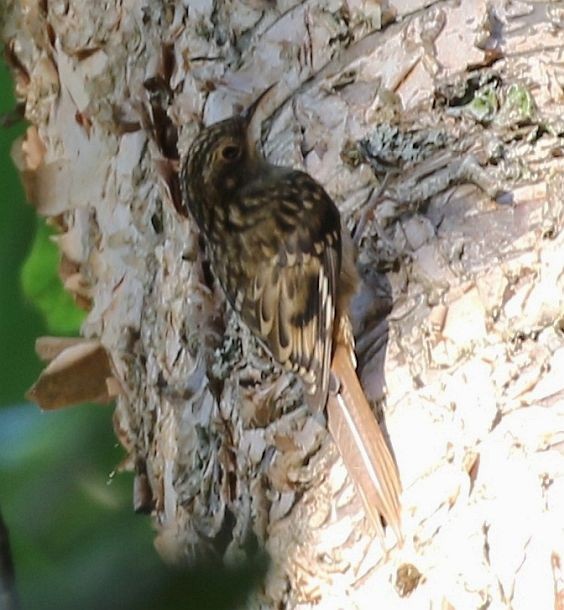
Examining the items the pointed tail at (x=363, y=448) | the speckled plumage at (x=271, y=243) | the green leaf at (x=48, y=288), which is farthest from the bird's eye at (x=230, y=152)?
the green leaf at (x=48, y=288)

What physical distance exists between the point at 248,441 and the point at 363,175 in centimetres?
30

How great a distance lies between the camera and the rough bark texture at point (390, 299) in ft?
2.96

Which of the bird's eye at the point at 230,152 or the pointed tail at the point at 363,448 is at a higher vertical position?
the bird's eye at the point at 230,152

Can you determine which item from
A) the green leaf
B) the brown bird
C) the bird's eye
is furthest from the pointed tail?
the green leaf

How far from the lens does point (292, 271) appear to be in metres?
1.04

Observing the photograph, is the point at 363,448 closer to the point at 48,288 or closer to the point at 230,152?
the point at 230,152

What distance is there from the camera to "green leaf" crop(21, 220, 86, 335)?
4.51ft

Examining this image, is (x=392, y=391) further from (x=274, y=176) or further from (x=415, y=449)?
(x=274, y=176)

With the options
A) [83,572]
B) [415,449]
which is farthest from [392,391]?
[83,572]

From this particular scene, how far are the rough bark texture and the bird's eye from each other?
0.20 feet

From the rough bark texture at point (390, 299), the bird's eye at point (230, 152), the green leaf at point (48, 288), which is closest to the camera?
the rough bark texture at point (390, 299)

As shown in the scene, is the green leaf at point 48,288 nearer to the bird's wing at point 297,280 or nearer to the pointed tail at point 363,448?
the bird's wing at point 297,280

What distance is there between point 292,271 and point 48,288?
1.57 feet

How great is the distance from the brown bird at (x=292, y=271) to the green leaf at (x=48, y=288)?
347mm
